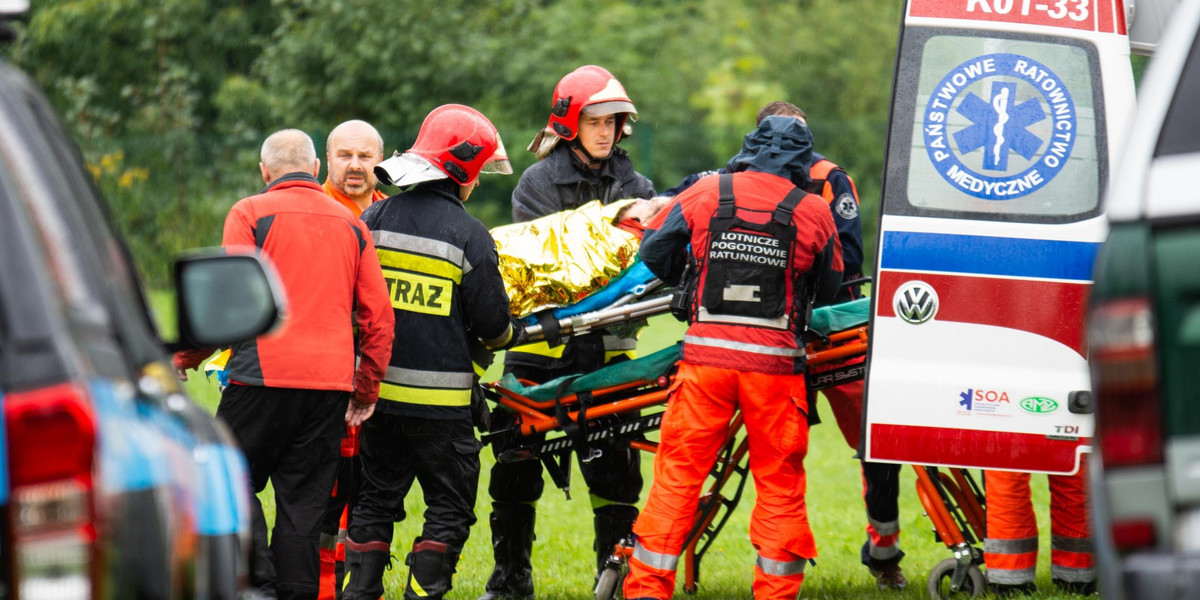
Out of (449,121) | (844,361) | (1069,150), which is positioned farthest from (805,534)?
(449,121)

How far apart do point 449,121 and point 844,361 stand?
1916 millimetres

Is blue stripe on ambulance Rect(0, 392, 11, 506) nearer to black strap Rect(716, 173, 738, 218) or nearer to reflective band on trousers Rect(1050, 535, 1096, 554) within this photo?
black strap Rect(716, 173, 738, 218)

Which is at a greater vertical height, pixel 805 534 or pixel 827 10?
pixel 827 10

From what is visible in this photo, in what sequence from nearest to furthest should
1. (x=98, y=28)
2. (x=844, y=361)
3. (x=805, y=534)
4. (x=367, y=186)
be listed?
1. (x=805, y=534)
2. (x=844, y=361)
3. (x=367, y=186)
4. (x=98, y=28)

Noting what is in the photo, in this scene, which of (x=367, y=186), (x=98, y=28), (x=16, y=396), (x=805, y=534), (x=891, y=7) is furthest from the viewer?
(x=891, y=7)

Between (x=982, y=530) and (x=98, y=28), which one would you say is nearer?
(x=982, y=530)

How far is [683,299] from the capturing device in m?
6.07

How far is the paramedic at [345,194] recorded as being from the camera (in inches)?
254

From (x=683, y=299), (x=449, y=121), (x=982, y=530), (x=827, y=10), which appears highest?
(x=827, y=10)

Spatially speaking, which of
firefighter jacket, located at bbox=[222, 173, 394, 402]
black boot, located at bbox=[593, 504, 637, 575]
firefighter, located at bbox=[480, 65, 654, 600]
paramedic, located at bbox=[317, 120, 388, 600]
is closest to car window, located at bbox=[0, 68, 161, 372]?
firefighter jacket, located at bbox=[222, 173, 394, 402]

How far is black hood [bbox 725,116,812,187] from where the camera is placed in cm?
592

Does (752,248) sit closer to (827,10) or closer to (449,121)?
(449,121)

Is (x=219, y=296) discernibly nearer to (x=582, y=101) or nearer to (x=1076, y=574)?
(x=582, y=101)

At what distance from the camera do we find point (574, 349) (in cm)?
698
